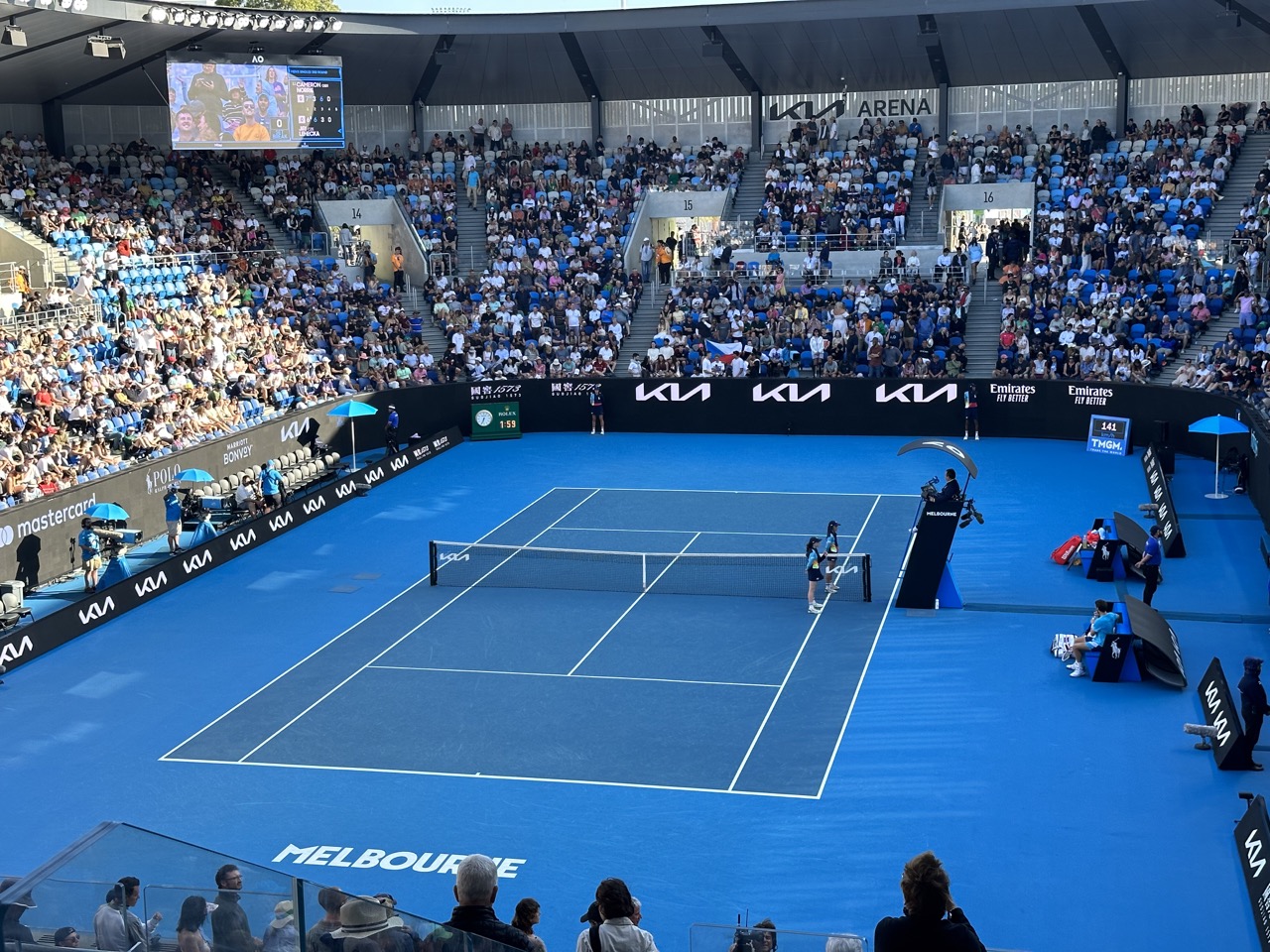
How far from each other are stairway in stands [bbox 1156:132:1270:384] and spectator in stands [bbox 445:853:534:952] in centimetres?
3644

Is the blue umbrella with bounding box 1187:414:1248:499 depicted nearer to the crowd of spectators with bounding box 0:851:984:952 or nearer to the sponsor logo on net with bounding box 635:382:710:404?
the sponsor logo on net with bounding box 635:382:710:404

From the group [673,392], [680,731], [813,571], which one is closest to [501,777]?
[680,731]

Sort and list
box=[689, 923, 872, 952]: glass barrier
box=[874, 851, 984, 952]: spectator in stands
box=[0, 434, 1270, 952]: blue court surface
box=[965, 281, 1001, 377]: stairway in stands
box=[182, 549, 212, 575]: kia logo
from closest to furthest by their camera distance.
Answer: box=[874, 851, 984, 952]: spectator in stands → box=[689, 923, 872, 952]: glass barrier → box=[0, 434, 1270, 952]: blue court surface → box=[182, 549, 212, 575]: kia logo → box=[965, 281, 1001, 377]: stairway in stands

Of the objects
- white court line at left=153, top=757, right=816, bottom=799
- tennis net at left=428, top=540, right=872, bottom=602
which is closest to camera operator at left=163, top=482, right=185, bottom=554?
tennis net at left=428, top=540, right=872, bottom=602

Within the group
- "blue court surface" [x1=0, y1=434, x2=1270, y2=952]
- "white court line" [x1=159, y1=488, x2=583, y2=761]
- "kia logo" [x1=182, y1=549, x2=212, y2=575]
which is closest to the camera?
"blue court surface" [x1=0, y1=434, x2=1270, y2=952]

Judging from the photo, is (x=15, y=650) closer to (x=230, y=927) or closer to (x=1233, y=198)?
(x=230, y=927)

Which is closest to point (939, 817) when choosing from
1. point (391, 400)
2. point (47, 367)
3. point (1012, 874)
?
point (1012, 874)

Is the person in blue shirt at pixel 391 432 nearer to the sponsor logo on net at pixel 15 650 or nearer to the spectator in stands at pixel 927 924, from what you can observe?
the sponsor logo on net at pixel 15 650

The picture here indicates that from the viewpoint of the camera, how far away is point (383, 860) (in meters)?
16.9

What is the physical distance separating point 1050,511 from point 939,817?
16.4 meters

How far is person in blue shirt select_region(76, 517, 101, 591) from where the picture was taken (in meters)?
27.9

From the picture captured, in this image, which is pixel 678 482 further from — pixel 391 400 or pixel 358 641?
pixel 358 641

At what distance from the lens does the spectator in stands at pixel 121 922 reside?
8062mm

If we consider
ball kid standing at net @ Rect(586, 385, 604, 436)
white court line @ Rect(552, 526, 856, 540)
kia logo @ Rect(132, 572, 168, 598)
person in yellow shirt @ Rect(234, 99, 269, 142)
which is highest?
person in yellow shirt @ Rect(234, 99, 269, 142)
